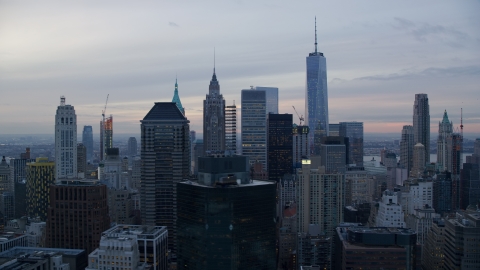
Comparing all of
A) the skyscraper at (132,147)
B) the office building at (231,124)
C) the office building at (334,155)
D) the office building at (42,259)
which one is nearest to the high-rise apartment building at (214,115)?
the office building at (231,124)

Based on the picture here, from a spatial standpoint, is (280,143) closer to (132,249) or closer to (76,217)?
(76,217)

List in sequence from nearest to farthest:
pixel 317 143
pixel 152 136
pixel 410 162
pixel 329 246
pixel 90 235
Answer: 1. pixel 90 235
2. pixel 329 246
3. pixel 152 136
4. pixel 410 162
5. pixel 317 143

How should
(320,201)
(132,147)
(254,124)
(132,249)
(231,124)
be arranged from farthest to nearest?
(254,124)
(231,124)
(132,147)
(320,201)
(132,249)

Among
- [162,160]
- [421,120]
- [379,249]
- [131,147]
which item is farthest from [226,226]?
[421,120]

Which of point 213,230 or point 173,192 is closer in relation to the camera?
point 213,230

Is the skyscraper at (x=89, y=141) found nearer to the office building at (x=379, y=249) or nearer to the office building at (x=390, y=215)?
the office building at (x=390, y=215)

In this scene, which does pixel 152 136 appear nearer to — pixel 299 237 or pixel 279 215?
pixel 279 215

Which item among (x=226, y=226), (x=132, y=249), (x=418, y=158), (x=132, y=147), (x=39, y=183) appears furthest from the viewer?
(x=418, y=158)

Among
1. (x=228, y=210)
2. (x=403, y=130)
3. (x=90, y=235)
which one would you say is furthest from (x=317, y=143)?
(x=228, y=210)
